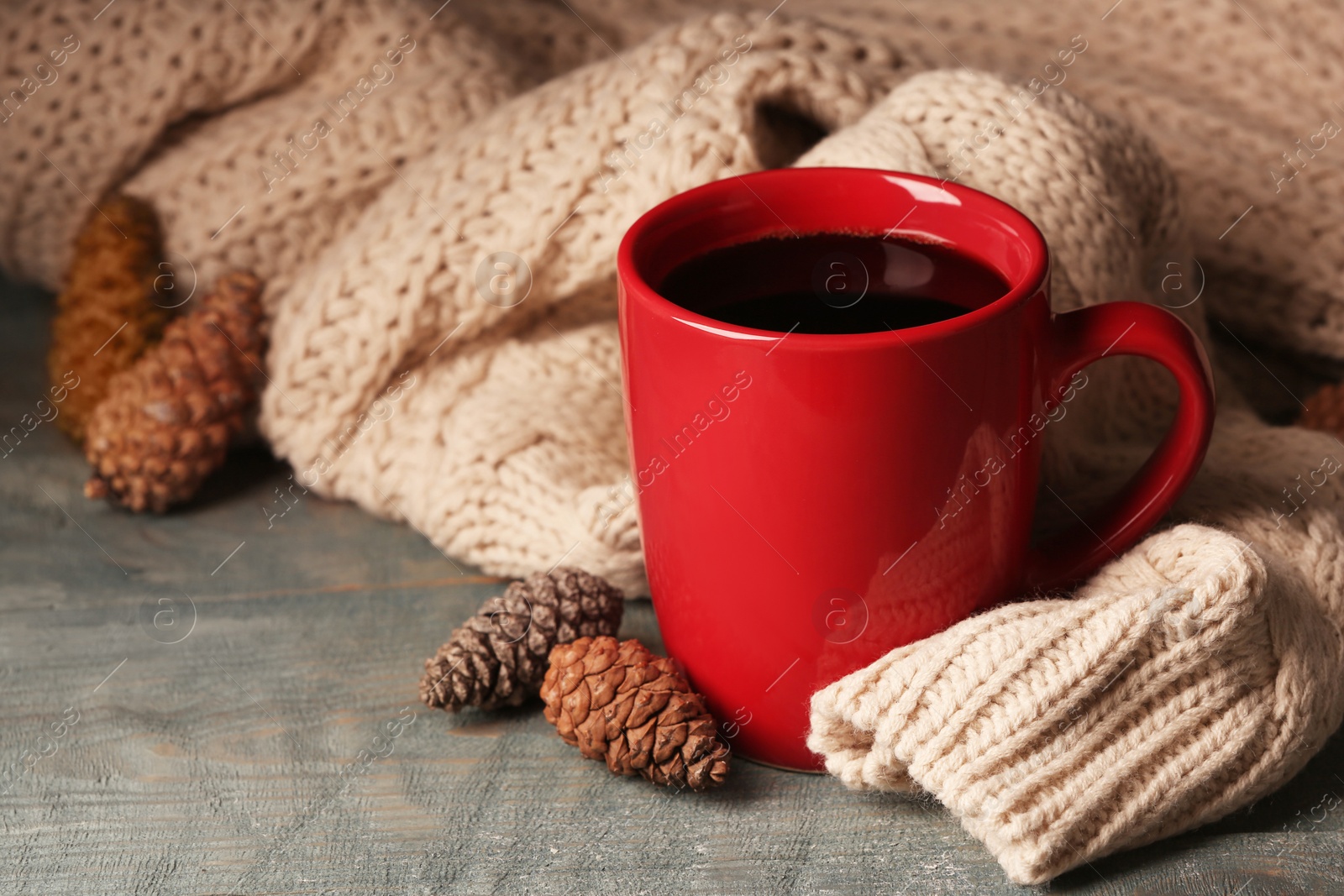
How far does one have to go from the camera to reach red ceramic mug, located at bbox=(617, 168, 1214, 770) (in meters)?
0.47

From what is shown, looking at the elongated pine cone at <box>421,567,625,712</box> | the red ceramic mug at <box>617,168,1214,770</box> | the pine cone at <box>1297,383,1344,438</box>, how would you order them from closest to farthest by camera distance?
the red ceramic mug at <box>617,168,1214,770</box>, the elongated pine cone at <box>421,567,625,712</box>, the pine cone at <box>1297,383,1344,438</box>

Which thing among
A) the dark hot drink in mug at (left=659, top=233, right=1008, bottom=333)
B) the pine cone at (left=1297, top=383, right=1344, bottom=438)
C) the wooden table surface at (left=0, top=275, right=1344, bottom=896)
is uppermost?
the dark hot drink in mug at (left=659, top=233, right=1008, bottom=333)

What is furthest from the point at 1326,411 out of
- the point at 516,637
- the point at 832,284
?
the point at 516,637

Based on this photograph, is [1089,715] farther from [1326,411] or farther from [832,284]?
[1326,411]

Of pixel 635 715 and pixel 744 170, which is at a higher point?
pixel 744 170

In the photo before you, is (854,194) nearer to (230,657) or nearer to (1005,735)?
(1005,735)

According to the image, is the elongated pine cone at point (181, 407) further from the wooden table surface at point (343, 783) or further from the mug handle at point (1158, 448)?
the mug handle at point (1158, 448)

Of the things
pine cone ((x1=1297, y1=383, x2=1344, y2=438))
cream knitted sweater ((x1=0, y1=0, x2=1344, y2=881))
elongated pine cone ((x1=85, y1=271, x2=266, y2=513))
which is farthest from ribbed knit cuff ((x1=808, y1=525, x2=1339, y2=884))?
elongated pine cone ((x1=85, y1=271, x2=266, y2=513))

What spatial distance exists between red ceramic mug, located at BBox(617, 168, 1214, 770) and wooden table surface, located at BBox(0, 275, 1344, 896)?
6 cm

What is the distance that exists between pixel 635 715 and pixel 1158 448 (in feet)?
0.87

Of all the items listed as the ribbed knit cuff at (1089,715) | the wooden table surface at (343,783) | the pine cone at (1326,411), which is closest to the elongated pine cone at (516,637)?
the wooden table surface at (343,783)

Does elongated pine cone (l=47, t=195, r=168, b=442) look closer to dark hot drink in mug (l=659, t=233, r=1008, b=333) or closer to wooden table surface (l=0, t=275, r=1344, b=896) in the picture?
wooden table surface (l=0, t=275, r=1344, b=896)

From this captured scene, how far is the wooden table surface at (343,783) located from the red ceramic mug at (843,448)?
0.06 meters

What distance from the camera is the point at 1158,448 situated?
21.8 inches
